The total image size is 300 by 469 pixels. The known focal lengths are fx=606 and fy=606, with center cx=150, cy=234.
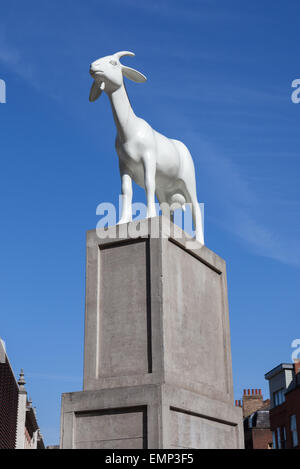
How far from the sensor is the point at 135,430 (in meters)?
7.36

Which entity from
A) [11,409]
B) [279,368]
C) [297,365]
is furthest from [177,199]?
[11,409]

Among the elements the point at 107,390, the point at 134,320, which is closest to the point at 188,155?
the point at 134,320

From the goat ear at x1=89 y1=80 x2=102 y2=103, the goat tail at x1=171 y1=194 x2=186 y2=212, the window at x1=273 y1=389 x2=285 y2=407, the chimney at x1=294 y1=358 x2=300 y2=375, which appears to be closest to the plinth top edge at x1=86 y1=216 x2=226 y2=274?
the goat tail at x1=171 y1=194 x2=186 y2=212

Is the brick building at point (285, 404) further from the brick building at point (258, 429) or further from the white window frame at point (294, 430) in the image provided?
the brick building at point (258, 429)

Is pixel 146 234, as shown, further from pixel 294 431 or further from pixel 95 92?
pixel 294 431

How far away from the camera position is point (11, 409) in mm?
44938

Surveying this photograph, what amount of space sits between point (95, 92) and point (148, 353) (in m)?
3.92

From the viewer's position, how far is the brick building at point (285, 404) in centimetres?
4034

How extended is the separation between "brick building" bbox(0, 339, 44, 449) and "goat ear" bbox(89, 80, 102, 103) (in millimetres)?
29879

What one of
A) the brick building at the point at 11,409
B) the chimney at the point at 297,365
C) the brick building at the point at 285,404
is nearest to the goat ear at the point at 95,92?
the brick building at the point at 11,409

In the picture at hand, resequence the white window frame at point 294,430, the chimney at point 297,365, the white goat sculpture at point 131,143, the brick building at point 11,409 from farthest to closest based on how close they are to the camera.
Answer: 1. the chimney at point 297,365
2. the white window frame at point 294,430
3. the brick building at point 11,409
4. the white goat sculpture at point 131,143

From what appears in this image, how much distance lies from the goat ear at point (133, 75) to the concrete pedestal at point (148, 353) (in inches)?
90.2
